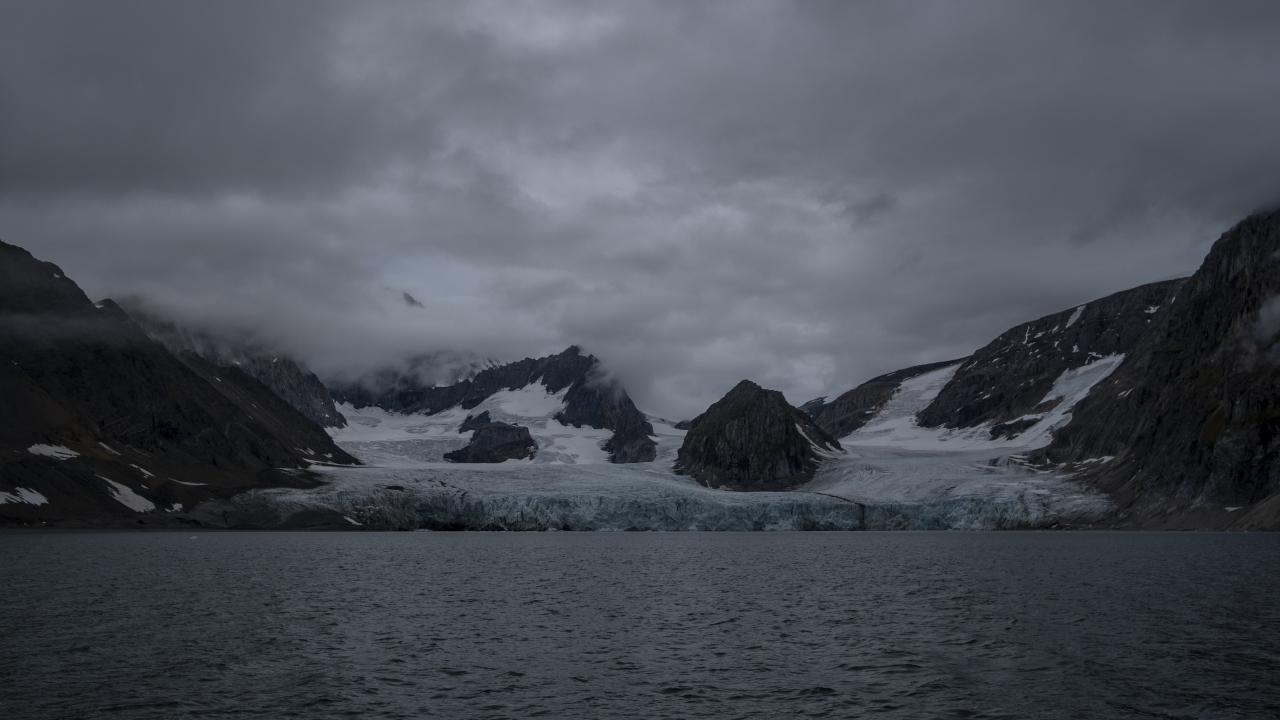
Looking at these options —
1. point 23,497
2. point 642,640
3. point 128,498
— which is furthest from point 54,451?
point 642,640

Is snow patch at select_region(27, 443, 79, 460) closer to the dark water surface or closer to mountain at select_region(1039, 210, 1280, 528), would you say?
the dark water surface

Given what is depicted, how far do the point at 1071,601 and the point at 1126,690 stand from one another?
26.7 meters

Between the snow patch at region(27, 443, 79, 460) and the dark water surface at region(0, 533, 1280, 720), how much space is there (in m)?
117

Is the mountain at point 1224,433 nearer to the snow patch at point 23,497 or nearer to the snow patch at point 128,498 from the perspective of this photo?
the snow patch at point 128,498

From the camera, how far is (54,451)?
614 ft

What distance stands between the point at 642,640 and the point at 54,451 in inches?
7123

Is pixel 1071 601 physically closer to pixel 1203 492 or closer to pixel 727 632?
pixel 727 632

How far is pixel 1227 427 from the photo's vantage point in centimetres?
17138

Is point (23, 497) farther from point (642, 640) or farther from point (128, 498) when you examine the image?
point (642, 640)

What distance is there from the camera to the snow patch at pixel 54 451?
183m

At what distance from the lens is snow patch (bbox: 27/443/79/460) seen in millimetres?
183125

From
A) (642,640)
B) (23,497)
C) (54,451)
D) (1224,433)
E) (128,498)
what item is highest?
(54,451)

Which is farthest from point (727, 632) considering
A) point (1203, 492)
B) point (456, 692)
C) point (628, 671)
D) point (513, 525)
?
point (1203, 492)

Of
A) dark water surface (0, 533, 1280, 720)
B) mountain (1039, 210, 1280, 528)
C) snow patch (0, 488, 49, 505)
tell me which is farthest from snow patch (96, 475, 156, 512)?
mountain (1039, 210, 1280, 528)
